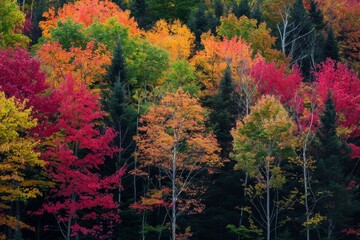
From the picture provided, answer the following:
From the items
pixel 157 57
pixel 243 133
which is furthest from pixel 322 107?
pixel 157 57

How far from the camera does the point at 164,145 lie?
1590 inches

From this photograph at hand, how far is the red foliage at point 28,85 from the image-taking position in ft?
122

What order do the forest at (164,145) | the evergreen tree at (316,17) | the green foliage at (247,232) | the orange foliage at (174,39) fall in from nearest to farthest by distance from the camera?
1. the forest at (164,145)
2. the green foliage at (247,232)
3. the orange foliage at (174,39)
4. the evergreen tree at (316,17)

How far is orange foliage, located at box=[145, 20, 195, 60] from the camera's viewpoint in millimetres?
57812

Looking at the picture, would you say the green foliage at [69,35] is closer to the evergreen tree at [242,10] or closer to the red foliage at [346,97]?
the red foliage at [346,97]

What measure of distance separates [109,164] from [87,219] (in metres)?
4.36

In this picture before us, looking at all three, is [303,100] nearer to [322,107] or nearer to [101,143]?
[322,107]

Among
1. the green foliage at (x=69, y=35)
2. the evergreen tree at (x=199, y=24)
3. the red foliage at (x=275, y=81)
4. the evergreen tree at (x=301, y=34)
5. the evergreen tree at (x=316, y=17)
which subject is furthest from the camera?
the evergreen tree at (x=316, y=17)

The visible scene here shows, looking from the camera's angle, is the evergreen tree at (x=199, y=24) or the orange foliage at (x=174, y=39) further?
the evergreen tree at (x=199, y=24)

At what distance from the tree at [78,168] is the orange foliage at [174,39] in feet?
60.0

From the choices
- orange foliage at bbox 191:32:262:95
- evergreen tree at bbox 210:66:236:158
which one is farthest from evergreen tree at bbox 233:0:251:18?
evergreen tree at bbox 210:66:236:158

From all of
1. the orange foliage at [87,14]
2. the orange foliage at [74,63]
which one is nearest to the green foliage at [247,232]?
the orange foliage at [74,63]

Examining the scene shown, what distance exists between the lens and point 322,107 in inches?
1834

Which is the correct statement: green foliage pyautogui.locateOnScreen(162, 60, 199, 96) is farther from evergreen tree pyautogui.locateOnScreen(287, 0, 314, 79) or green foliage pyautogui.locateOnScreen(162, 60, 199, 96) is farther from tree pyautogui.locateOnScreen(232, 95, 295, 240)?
evergreen tree pyautogui.locateOnScreen(287, 0, 314, 79)
